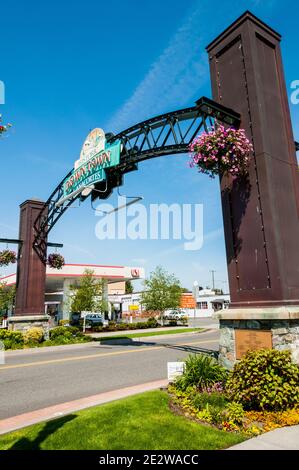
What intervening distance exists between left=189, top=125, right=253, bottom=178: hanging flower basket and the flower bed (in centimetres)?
440

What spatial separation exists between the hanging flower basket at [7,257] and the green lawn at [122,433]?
48.1 feet

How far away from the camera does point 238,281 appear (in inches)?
331

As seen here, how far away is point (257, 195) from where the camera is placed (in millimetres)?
8180

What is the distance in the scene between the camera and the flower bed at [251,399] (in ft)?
17.1

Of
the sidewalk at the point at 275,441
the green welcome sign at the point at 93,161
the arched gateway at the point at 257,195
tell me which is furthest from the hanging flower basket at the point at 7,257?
the sidewalk at the point at 275,441

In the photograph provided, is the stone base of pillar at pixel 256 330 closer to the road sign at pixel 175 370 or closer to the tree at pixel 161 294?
the road sign at pixel 175 370

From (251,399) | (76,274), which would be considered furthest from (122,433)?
(76,274)

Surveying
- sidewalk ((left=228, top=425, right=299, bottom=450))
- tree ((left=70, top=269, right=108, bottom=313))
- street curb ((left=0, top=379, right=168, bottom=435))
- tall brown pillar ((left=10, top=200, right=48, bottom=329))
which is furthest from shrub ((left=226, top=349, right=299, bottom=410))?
tree ((left=70, top=269, right=108, bottom=313))

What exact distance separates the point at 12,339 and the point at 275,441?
15.5 metres

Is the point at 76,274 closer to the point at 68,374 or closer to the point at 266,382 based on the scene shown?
the point at 68,374

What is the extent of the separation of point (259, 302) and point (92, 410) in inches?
168
